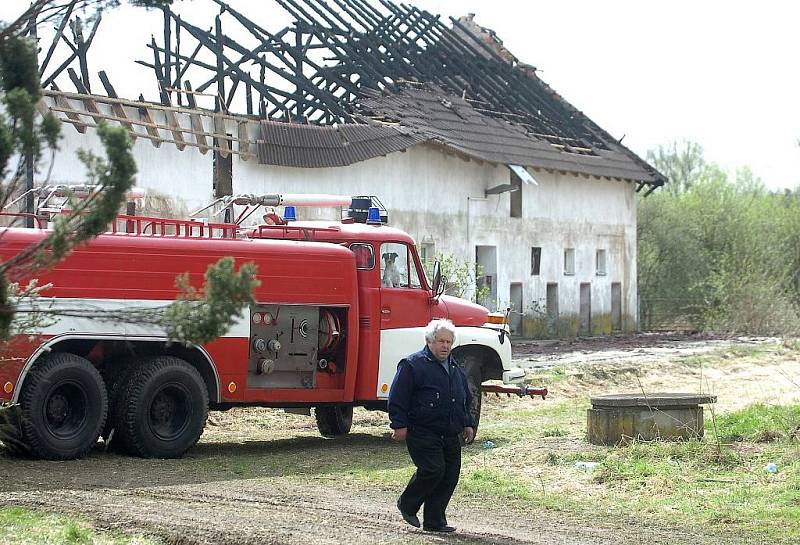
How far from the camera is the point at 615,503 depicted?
40.2ft

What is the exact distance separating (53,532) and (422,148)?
24.5m

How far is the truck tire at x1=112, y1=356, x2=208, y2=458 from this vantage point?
1449 centimetres

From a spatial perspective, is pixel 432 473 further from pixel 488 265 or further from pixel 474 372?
pixel 488 265

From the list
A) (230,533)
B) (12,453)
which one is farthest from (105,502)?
(12,453)

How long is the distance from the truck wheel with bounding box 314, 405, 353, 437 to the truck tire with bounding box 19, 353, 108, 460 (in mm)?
4120

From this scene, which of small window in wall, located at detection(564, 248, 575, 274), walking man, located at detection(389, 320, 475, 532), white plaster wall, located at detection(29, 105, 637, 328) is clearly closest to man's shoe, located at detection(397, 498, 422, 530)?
walking man, located at detection(389, 320, 475, 532)

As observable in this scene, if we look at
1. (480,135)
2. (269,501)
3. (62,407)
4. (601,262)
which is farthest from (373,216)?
(601,262)

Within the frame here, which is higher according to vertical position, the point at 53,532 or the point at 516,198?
the point at 516,198

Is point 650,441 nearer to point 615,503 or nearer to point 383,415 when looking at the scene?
point 615,503

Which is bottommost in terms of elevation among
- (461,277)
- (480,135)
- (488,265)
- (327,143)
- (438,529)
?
(438,529)

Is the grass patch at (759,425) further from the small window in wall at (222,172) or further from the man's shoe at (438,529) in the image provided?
the small window in wall at (222,172)

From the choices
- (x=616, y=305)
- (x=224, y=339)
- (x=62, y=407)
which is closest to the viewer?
(x=62, y=407)

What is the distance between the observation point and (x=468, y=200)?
116ft

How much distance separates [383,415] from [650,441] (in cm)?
605
